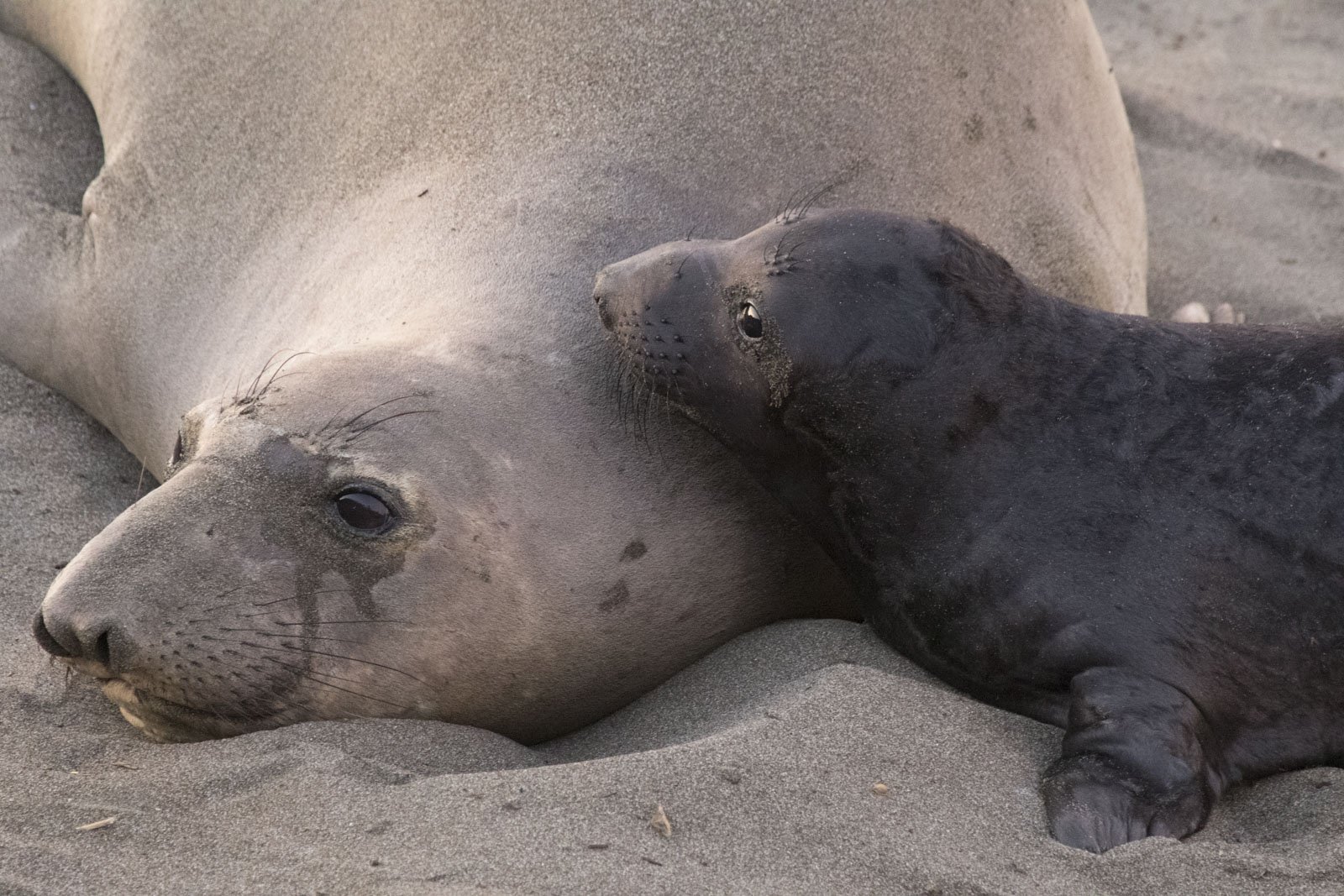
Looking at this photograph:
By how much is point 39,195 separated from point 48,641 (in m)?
2.48

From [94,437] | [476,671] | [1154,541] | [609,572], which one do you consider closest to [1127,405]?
[1154,541]

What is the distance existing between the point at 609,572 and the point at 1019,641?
0.79 metres

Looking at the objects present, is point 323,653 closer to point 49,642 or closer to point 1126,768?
point 49,642

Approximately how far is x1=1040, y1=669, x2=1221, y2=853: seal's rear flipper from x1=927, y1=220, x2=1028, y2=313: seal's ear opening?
0.79m

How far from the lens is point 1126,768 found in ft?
9.65

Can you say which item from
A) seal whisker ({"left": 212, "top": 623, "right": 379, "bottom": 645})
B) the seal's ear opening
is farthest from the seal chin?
the seal's ear opening

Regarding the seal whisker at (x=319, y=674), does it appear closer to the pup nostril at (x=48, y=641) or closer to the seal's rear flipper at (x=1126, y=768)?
the pup nostril at (x=48, y=641)

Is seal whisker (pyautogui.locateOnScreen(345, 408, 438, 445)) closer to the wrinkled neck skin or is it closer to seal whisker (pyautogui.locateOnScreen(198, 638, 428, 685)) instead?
seal whisker (pyautogui.locateOnScreen(198, 638, 428, 685))

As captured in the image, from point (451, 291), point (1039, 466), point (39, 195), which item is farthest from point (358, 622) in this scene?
point (39, 195)

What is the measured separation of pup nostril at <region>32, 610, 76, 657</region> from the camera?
9.81 feet

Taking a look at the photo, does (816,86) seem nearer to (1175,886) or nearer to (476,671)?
(476,671)

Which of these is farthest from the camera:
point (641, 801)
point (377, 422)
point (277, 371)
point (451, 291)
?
point (451, 291)

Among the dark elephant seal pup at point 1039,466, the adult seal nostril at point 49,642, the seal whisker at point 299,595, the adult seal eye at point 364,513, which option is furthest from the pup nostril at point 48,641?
the dark elephant seal pup at point 1039,466

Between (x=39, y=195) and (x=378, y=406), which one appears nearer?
(x=378, y=406)
